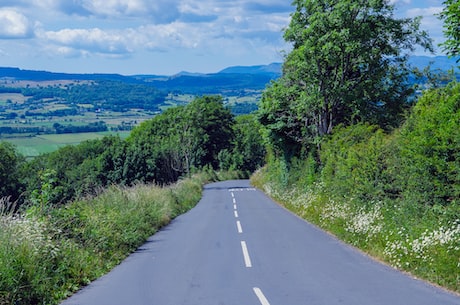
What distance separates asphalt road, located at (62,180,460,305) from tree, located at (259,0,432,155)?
445 inches

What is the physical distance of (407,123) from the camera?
45.5 feet

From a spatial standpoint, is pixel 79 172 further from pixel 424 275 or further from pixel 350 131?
pixel 424 275

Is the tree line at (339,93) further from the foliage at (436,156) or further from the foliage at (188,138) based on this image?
the foliage at (188,138)

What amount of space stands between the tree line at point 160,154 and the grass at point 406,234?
2170 inches

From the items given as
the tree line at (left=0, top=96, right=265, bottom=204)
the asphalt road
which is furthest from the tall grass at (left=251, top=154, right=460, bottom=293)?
the tree line at (left=0, top=96, right=265, bottom=204)

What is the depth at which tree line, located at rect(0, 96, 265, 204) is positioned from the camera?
251 ft

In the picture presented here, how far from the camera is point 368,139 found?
19984mm

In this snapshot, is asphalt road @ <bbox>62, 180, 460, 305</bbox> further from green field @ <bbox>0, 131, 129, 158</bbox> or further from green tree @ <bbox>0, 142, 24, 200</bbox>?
green field @ <bbox>0, 131, 129, 158</bbox>

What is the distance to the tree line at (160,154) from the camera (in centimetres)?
7662

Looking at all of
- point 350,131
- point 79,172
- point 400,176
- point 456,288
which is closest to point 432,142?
point 400,176

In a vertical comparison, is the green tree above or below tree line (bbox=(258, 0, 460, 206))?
below

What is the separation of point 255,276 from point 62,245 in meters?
4.03

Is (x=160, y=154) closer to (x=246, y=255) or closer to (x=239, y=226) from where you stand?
(x=239, y=226)

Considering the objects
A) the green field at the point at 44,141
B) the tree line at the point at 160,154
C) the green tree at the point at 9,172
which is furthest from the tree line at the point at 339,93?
the green field at the point at 44,141
